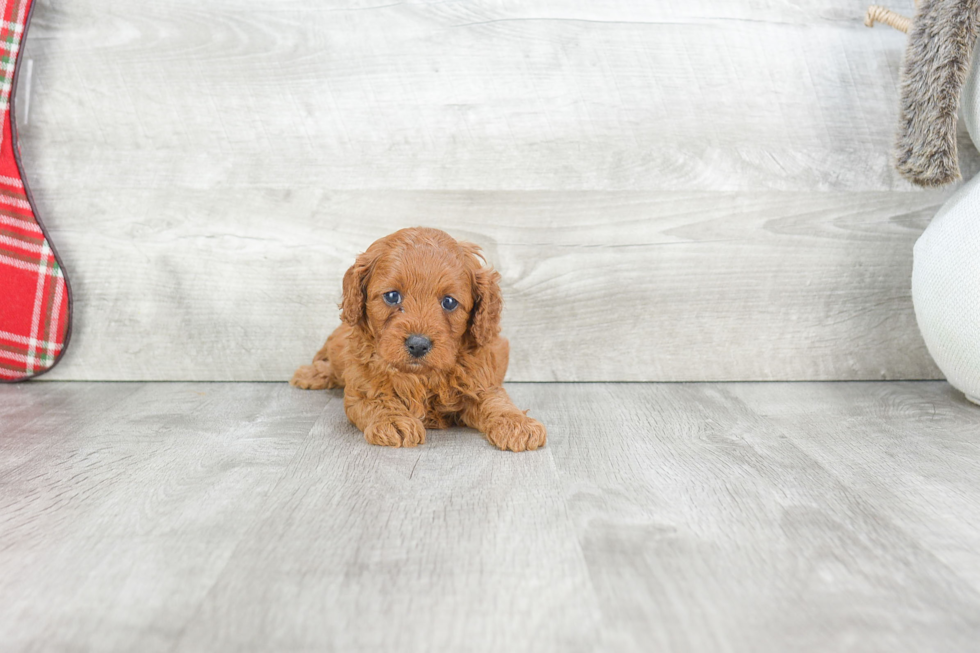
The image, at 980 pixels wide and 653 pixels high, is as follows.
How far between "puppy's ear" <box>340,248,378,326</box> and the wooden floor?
11.0 inches

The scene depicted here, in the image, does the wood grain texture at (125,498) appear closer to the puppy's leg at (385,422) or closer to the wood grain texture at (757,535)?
the puppy's leg at (385,422)

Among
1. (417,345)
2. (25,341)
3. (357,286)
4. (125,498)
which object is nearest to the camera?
(125,498)

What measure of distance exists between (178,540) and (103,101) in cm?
154

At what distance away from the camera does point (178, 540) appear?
1235 millimetres

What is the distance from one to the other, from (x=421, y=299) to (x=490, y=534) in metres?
0.62

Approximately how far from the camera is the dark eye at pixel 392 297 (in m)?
1.73

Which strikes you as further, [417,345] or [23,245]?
[23,245]

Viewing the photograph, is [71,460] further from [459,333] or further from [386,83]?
[386,83]

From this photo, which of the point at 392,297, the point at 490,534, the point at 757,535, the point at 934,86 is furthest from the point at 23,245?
the point at 934,86

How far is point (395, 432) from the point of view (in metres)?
1.74

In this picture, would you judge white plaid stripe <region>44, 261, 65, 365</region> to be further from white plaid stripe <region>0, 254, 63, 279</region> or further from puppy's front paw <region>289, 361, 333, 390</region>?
puppy's front paw <region>289, 361, 333, 390</region>

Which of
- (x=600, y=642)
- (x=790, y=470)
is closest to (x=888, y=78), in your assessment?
(x=790, y=470)

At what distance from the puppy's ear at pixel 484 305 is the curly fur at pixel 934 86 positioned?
1127mm

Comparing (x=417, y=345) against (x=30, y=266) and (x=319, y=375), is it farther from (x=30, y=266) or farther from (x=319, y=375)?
(x=30, y=266)
